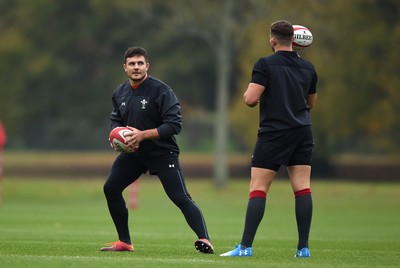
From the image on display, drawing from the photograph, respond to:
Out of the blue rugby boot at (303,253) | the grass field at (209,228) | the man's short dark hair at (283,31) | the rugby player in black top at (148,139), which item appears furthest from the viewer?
A: the rugby player in black top at (148,139)

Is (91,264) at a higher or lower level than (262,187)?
lower

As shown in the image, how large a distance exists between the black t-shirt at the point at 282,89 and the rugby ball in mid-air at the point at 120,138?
4.82ft

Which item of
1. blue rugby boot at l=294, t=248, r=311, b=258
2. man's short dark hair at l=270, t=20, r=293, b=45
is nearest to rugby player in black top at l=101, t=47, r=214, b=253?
blue rugby boot at l=294, t=248, r=311, b=258

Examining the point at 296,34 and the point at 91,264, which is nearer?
the point at 91,264

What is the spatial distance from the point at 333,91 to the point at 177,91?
62.2 ft

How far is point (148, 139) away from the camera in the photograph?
38.4ft

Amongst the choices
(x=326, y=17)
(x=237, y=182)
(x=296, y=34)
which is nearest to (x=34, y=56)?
(x=237, y=182)

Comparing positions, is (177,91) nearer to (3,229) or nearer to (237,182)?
(237,182)

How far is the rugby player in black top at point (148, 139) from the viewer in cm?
1162

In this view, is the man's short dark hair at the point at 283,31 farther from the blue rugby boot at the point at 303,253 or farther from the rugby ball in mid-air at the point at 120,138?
the blue rugby boot at the point at 303,253

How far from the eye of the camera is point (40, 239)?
14.6m

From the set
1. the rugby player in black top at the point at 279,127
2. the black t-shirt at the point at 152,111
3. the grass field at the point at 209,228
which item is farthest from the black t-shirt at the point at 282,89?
the grass field at the point at 209,228

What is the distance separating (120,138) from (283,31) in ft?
6.90

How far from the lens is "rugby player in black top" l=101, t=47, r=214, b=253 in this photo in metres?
11.6
